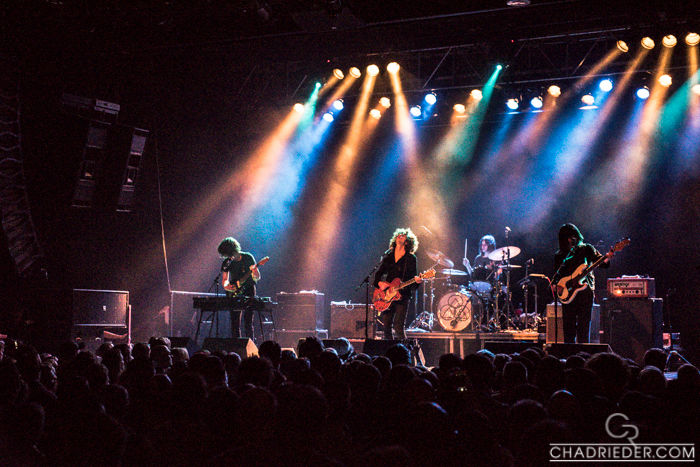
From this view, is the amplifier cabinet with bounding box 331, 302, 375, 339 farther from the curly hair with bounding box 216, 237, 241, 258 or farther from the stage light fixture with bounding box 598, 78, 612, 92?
the stage light fixture with bounding box 598, 78, 612, 92

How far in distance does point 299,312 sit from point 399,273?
4.15 m

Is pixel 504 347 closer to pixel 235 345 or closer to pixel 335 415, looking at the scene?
pixel 235 345

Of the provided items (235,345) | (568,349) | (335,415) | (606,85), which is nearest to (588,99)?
(606,85)

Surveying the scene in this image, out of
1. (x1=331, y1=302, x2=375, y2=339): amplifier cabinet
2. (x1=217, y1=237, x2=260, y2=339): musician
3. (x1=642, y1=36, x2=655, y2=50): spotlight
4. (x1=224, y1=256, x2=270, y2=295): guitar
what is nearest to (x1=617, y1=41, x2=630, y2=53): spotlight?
(x1=642, y1=36, x2=655, y2=50): spotlight

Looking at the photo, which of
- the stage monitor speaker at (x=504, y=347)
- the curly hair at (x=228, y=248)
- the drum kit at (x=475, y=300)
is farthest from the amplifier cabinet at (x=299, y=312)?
the stage monitor speaker at (x=504, y=347)

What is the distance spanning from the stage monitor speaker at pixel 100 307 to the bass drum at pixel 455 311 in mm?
5399

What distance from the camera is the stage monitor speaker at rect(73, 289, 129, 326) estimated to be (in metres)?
9.70

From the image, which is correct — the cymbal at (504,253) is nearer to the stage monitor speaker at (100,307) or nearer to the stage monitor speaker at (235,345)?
the stage monitor speaker at (235,345)

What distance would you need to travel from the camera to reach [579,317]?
25.6ft

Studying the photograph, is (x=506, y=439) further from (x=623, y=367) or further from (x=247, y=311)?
(x=247, y=311)

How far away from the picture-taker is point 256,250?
14102mm

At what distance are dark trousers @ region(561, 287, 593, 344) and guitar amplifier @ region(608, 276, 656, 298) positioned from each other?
84.2 inches

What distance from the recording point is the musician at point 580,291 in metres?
7.76

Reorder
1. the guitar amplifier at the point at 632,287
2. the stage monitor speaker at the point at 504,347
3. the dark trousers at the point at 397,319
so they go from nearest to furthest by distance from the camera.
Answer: the stage monitor speaker at the point at 504,347 → the dark trousers at the point at 397,319 → the guitar amplifier at the point at 632,287
